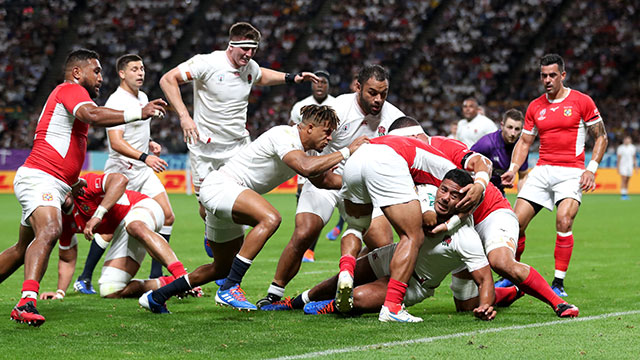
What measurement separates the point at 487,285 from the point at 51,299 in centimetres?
421

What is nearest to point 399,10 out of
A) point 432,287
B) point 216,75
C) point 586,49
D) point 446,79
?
point 446,79

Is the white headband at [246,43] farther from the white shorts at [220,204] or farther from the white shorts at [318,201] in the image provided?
the white shorts at [220,204]

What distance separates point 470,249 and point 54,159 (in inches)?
136

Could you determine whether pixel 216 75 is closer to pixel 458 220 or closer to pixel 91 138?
pixel 458 220

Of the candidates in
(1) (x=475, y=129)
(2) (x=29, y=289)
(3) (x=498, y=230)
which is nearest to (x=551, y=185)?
(3) (x=498, y=230)

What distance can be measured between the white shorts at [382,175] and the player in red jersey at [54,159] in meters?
1.59

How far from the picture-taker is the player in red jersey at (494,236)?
6.36 metres

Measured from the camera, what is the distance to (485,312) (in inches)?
245

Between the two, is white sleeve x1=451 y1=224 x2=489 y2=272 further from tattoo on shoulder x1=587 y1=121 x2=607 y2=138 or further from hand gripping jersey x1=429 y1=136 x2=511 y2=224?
tattoo on shoulder x1=587 y1=121 x2=607 y2=138

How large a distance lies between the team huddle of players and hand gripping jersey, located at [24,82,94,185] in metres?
0.01

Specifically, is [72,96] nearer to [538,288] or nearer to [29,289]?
[29,289]

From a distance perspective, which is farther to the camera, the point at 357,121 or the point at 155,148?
the point at 155,148

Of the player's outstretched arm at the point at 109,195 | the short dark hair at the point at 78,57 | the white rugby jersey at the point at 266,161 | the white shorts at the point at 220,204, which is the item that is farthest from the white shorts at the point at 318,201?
the short dark hair at the point at 78,57

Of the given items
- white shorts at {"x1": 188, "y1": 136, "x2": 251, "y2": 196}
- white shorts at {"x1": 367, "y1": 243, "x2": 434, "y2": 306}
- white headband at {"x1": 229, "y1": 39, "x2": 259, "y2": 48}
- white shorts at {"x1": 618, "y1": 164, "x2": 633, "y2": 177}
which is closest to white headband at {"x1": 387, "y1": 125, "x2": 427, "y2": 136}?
white shorts at {"x1": 367, "y1": 243, "x2": 434, "y2": 306}
